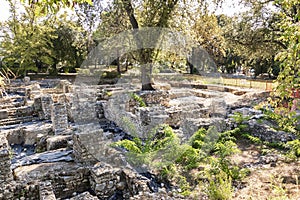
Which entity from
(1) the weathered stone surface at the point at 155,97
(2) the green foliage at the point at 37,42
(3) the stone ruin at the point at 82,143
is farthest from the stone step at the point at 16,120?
(2) the green foliage at the point at 37,42

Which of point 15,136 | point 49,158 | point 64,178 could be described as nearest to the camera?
point 64,178

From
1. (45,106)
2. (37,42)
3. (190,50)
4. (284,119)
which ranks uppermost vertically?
(37,42)

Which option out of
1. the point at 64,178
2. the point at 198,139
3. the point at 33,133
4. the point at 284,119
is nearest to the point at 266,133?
the point at 198,139

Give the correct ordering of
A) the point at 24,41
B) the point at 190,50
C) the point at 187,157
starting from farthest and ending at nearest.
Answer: the point at 24,41 < the point at 190,50 < the point at 187,157

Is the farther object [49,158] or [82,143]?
[49,158]

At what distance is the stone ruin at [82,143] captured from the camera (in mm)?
5367

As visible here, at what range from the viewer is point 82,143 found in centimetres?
636

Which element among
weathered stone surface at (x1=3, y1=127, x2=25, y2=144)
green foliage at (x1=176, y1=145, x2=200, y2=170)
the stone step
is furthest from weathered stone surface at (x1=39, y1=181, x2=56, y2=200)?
the stone step

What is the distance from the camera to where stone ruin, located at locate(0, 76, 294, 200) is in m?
5.37

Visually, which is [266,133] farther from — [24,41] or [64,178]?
[24,41]

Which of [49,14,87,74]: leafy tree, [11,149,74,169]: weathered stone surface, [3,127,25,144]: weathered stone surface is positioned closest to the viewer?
[11,149,74,169]: weathered stone surface

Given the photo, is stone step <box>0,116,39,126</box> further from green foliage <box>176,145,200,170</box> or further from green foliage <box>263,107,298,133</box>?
green foliage <box>263,107,298,133</box>

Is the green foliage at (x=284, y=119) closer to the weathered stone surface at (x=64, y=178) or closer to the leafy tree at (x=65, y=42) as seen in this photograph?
the weathered stone surface at (x=64, y=178)

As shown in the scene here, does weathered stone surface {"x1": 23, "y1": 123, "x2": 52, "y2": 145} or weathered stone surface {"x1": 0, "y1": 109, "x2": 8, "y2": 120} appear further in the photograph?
weathered stone surface {"x1": 0, "y1": 109, "x2": 8, "y2": 120}
